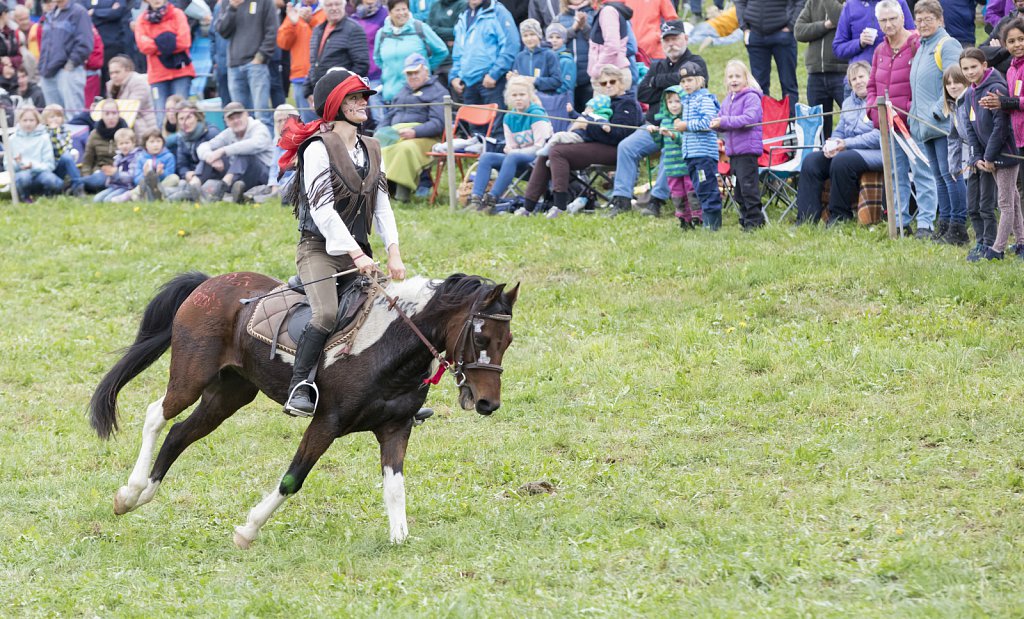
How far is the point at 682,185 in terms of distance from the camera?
1399 cm

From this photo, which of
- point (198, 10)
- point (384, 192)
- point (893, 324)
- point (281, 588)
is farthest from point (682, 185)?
point (198, 10)

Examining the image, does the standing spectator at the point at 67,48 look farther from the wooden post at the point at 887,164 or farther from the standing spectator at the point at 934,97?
the standing spectator at the point at 934,97

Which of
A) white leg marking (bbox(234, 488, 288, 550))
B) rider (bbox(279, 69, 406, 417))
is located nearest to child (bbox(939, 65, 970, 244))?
rider (bbox(279, 69, 406, 417))

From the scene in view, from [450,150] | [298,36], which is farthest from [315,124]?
[298,36]

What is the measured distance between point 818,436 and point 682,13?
59.2ft

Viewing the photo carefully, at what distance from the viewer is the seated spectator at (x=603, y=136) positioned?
14.8 metres

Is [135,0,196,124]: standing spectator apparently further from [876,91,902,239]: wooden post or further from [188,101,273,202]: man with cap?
[876,91,902,239]: wooden post

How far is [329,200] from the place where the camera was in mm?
7383

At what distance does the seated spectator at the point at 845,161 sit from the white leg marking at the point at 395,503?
7378mm

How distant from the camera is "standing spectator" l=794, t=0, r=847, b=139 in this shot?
1455 cm

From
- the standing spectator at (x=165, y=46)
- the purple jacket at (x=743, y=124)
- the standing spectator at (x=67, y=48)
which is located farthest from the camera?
the standing spectator at (x=67, y=48)

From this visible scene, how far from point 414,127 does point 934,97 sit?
6.54m

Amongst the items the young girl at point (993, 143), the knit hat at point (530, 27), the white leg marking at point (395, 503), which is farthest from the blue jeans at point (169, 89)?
the white leg marking at point (395, 503)

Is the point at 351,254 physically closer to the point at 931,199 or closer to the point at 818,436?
the point at 818,436
